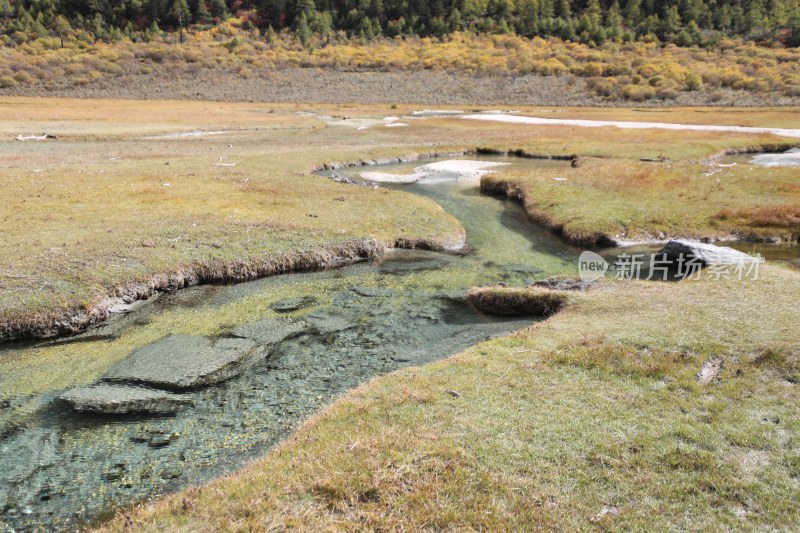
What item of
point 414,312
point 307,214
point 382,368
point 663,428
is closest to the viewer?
point 663,428

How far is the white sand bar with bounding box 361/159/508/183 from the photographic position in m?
48.6

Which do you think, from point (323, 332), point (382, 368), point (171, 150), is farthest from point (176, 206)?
point (171, 150)

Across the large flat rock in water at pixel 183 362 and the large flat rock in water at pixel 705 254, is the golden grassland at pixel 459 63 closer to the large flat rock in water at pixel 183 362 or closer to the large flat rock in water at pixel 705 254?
the large flat rock in water at pixel 705 254

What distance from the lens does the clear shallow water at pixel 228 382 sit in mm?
11633

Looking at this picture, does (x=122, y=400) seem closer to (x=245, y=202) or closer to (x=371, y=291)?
(x=371, y=291)

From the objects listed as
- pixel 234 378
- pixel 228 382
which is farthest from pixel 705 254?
pixel 228 382

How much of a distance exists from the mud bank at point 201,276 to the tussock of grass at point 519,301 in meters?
8.19

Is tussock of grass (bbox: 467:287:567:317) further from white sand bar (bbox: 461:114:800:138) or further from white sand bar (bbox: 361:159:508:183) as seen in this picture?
white sand bar (bbox: 461:114:800:138)

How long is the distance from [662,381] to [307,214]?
23.8 meters

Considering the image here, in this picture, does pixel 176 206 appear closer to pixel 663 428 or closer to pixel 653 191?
pixel 663 428

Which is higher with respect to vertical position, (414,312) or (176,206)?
(176,206)

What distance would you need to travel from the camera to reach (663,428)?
11.4 metres

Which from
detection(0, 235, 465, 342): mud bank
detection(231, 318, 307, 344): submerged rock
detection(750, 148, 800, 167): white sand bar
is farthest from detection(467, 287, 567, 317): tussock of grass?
detection(750, 148, 800, 167): white sand bar

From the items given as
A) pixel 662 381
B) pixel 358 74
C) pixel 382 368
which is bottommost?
pixel 382 368
